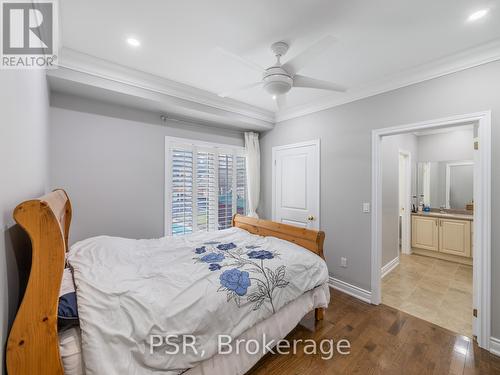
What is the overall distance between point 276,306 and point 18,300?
62.4 inches

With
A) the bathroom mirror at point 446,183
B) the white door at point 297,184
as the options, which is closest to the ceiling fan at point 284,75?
the white door at point 297,184

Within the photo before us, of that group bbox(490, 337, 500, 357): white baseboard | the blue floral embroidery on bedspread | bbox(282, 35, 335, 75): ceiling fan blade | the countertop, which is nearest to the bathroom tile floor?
bbox(490, 337, 500, 357): white baseboard

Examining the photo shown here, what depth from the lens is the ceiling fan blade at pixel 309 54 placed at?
4.59 feet

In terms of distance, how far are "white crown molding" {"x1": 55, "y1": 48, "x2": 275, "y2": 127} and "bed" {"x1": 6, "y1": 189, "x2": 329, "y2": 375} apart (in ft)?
4.48

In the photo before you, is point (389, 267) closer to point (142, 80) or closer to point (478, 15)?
point (478, 15)

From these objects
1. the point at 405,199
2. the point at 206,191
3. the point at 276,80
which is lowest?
the point at 405,199

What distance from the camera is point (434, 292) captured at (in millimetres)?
2906

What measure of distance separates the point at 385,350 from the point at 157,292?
2012mm

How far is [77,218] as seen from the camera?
8.25ft

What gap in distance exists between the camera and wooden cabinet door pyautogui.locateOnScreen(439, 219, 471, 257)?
377cm

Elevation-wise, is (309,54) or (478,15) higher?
(478,15)
